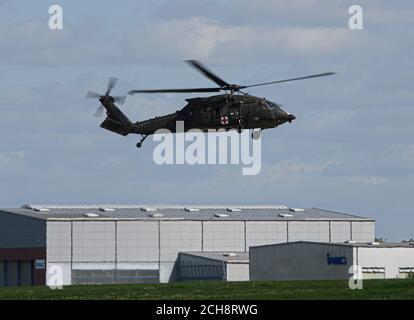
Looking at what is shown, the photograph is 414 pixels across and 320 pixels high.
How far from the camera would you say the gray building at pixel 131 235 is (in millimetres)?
134750

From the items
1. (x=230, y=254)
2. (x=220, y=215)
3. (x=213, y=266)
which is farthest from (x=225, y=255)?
(x=220, y=215)

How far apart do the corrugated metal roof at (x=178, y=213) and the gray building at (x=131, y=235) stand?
0.10 m

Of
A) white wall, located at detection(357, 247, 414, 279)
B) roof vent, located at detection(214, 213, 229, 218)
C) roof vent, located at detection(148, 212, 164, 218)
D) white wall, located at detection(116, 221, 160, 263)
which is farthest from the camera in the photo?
roof vent, located at detection(214, 213, 229, 218)

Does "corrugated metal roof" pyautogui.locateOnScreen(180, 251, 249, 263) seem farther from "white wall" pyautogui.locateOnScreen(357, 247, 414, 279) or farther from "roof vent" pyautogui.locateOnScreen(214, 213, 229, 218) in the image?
"white wall" pyautogui.locateOnScreen(357, 247, 414, 279)

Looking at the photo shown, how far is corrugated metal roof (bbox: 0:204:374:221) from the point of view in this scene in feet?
461

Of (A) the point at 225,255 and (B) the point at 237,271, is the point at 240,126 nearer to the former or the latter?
(B) the point at 237,271

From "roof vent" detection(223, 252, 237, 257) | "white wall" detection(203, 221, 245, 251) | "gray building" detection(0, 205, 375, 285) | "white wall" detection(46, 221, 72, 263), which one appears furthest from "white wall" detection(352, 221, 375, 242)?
"white wall" detection(46, 221, 72, 263)

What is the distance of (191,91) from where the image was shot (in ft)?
243

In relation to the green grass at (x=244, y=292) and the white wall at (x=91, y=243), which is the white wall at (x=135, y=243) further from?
the green grass at (x=244, y=292)

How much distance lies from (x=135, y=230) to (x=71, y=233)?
611 cm

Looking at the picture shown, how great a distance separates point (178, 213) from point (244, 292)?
3113 inches

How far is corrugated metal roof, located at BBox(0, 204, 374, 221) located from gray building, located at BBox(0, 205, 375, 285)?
102mm
